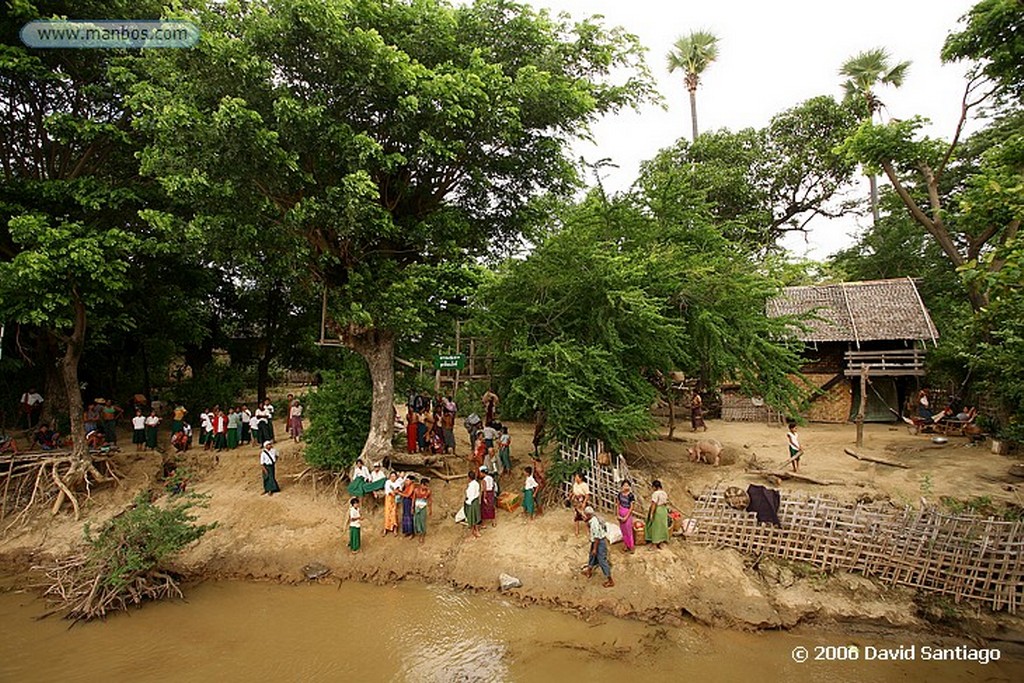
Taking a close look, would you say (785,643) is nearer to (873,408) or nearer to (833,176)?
(873,408)

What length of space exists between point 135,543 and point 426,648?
230 inches

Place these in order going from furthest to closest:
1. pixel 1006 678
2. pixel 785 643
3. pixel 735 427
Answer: pixel 735 427 → pixel 785 643 → pixel 1006 678


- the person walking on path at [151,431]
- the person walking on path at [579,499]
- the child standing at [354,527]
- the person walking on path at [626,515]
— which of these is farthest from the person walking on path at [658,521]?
the person walking on path at [151,431]

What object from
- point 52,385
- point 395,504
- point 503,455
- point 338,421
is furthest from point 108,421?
point 503,455

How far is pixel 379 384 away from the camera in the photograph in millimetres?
13312

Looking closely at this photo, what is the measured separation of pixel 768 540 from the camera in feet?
32.2

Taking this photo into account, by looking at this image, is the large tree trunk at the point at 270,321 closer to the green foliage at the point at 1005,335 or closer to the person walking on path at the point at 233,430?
the person walking on path at the point at 233,430

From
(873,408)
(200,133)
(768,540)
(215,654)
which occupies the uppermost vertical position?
(200,133)

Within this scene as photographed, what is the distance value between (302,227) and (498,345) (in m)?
5.25

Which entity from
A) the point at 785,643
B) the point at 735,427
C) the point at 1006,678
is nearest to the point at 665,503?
the point at 785,643

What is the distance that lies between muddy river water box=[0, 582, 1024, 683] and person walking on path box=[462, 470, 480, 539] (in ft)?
5.34

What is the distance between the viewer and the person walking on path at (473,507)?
445 inches

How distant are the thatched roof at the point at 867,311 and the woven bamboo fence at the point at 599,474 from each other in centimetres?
1096

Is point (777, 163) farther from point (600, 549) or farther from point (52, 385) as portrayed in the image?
point (52, 385)
